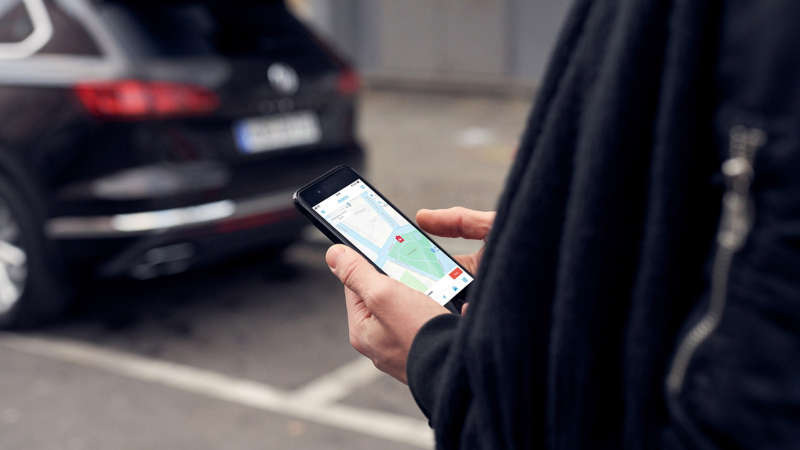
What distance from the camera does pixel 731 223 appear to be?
0.58 m

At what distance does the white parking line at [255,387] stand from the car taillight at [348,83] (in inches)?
60.6

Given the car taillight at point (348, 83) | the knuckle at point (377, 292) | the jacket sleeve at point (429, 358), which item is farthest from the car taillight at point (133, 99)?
the jacket sleeve at point (429, 358)

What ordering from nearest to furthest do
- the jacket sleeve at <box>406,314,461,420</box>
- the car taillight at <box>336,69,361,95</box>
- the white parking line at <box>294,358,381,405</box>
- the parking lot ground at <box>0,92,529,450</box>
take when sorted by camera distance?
the jacket sleeve at <box>406,314,461,420</box>, the parking lot ground at <box>0,92,529,450</box>, the white parking line at <box>294,358,381,405</box>, the car taillight at <box>336,69,361,95</box>

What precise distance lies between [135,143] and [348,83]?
4.30ft

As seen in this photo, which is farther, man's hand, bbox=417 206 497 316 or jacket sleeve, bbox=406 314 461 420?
man's hand, bbox=417 206 497 316

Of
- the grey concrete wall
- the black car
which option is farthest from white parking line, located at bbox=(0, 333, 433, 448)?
the grey concrete wall

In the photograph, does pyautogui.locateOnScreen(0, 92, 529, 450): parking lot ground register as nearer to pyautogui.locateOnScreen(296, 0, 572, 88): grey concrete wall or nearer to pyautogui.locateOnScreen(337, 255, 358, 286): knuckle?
pyautogui.locateOnScreen(337, 255, 358, 286): knuckle

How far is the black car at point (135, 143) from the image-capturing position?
11.2ft

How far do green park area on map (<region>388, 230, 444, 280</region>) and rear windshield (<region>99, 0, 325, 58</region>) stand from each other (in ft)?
8.31

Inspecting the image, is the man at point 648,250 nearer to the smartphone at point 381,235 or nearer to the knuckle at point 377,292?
the knuckle at point 377,292

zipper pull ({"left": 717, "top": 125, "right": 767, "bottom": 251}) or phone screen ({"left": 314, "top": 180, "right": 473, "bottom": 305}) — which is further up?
zipper pull ({"left": 717, "top": 125, "right": 767, "bottom": 251})

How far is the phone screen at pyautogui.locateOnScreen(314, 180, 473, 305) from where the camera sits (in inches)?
51.8

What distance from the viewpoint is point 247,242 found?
3725 millimetres

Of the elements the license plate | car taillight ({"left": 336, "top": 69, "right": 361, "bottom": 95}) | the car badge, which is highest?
the car badge
